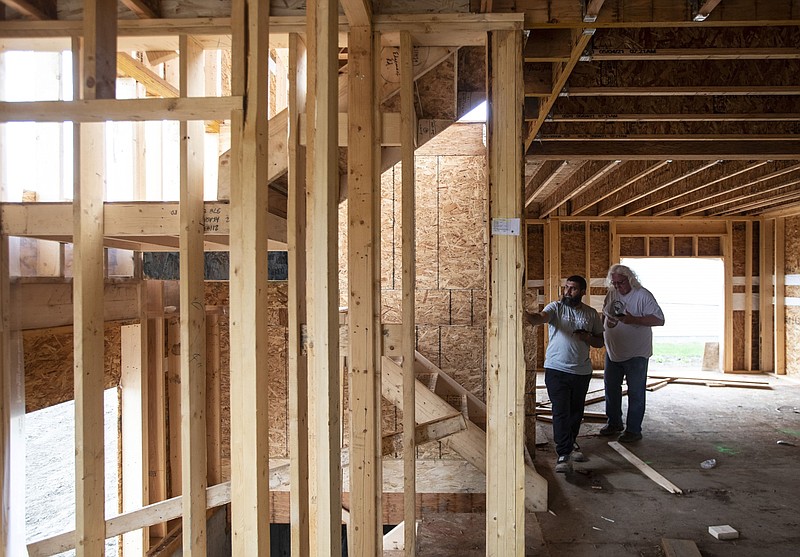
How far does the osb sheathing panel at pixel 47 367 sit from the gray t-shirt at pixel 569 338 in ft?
13.0

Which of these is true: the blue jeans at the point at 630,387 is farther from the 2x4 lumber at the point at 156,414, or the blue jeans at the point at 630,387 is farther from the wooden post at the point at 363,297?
the 2x4 lumber at the point at 156,414

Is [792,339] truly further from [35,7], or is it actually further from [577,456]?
[35,7]

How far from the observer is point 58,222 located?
121 inches

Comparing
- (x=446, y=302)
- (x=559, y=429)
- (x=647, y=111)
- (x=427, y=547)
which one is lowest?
(x=427, y=547)

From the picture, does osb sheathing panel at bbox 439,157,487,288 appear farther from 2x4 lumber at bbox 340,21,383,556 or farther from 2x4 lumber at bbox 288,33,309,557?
2x4 lumber at bbox 288,33,309,557

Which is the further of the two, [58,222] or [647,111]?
[647,111]

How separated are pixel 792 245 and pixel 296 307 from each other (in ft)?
36.3

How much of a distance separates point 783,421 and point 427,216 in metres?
5.24

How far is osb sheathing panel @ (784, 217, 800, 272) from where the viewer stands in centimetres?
997

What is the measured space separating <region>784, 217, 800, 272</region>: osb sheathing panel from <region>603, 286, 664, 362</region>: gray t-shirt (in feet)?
21.5

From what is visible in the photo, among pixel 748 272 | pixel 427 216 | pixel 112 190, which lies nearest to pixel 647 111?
pixel 427 216

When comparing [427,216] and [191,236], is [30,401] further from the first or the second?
[427,216]

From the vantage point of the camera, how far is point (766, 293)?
1069cm

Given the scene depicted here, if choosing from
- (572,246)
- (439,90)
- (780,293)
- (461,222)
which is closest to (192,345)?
(439,90)
